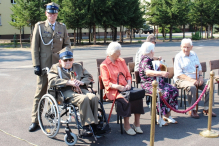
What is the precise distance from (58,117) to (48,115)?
0.49 metres

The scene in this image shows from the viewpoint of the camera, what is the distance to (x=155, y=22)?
36.1 meters

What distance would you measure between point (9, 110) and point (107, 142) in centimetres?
302

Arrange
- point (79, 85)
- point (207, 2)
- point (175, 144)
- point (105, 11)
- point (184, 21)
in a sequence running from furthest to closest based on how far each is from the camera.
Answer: point (207, 2)
point (184, 21)
point (105, 11)
point (79, 85)
point (175, 144)

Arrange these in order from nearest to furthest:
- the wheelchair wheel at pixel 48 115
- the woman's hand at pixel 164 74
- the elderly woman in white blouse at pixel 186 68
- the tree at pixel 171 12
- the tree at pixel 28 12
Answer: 1. the wheelchair wheel at pixel 48 115
2. the woman's hand at pixel 164 74
3. the elderly woman in white blouse at pixel 186 68
4. the tree at pixel 28 12
5. the tree at pixel 171 12

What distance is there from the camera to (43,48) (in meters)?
5.37

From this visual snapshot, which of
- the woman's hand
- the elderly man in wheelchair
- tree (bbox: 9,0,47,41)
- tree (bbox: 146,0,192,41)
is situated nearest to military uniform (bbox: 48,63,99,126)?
the elderly man in wheelchair

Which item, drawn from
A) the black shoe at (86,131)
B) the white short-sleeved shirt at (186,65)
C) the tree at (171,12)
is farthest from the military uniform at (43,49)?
the tree at (171,12)

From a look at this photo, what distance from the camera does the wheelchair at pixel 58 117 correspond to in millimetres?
4477

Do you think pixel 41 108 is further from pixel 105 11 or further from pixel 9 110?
pixel 105 11

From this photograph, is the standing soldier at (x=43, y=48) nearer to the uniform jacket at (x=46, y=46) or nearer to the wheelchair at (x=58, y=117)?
the uniform jacket at (x=46, y=46)

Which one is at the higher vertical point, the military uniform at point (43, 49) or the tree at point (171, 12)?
the tree at point (171, 12)

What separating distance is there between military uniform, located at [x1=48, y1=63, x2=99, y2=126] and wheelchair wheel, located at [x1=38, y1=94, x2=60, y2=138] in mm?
269

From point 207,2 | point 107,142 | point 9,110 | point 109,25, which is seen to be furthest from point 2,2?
point 107,142

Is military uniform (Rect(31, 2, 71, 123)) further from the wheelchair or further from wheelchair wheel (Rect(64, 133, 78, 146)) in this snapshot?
wheelchair wheel (Rect(64, 133, 78, 146))
